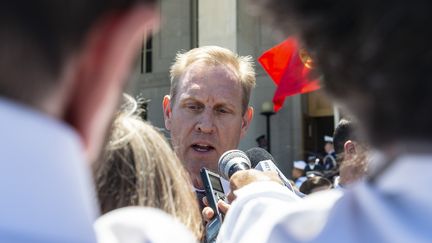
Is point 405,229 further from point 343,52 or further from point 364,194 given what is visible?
point 343,52

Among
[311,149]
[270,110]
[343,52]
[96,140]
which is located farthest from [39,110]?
[311,149]

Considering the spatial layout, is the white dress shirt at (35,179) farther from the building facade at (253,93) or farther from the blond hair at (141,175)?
the building facade at (253,93)

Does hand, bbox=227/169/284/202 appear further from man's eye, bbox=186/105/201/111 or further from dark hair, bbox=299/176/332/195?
dark hair, bbox=299/176/332/195

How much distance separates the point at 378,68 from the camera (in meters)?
0.55

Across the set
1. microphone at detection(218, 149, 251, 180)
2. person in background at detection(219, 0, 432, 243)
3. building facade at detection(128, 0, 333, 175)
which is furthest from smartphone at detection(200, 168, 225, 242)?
building facade at detection(128, 0, 333, 175)

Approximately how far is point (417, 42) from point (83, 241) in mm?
311

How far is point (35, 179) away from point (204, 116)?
76.6 inches

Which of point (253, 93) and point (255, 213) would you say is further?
point (253, 93)

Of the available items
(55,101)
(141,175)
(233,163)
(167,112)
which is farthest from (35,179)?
(167,112)

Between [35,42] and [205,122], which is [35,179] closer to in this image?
[35,42]

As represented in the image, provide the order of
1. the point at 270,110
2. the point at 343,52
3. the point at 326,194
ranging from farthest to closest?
1. the point at 270,110
2. the point at 326,194
3. the point at 343,52

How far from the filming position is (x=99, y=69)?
0.53 metres

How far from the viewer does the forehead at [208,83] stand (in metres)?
2.41

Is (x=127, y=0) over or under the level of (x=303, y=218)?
over
